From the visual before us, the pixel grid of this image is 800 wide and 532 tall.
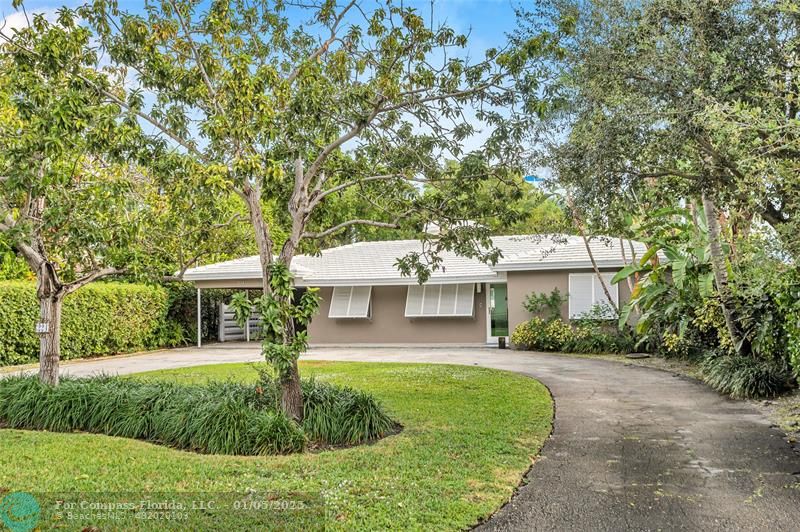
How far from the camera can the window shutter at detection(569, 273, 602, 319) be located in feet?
65.4

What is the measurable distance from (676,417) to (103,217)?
8724mm

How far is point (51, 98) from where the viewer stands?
286 inches

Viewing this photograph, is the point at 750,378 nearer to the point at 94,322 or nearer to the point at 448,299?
the point at 448,299

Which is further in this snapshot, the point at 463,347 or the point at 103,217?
the point at 463,347

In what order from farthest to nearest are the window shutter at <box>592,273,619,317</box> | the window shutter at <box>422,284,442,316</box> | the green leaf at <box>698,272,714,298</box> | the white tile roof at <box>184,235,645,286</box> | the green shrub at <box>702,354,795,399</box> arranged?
the window shutter at <box>422,284,442,316</box> → the white tile roof at <box>184,235,645,286</box> → the window shutter at <box>592,273,619,317</box> → the green leaf at <box>698,272,714,298</box> → the green shrub at <box>702,354,795,399</box>

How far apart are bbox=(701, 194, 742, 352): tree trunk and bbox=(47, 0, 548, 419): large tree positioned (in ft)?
13.6

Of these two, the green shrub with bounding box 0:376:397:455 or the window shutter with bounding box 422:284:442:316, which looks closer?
the green shrub with bounding box 0:376:397:455

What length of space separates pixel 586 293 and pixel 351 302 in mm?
8488

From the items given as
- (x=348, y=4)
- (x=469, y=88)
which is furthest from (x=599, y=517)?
(x=348, y=4)

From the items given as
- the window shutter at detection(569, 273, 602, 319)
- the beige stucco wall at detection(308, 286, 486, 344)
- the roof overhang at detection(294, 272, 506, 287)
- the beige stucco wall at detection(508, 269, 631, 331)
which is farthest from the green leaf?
the beige stucco wall at detection(308, 286, 486, 344)

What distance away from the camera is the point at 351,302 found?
23250 mm

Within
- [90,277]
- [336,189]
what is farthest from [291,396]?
[90,277]

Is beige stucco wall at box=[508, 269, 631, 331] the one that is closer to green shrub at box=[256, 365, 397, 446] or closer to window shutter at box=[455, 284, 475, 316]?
window shutter at box=[455, 284, 475, 316]

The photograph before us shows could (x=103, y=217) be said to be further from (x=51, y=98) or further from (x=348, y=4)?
(x=348, y=4)
